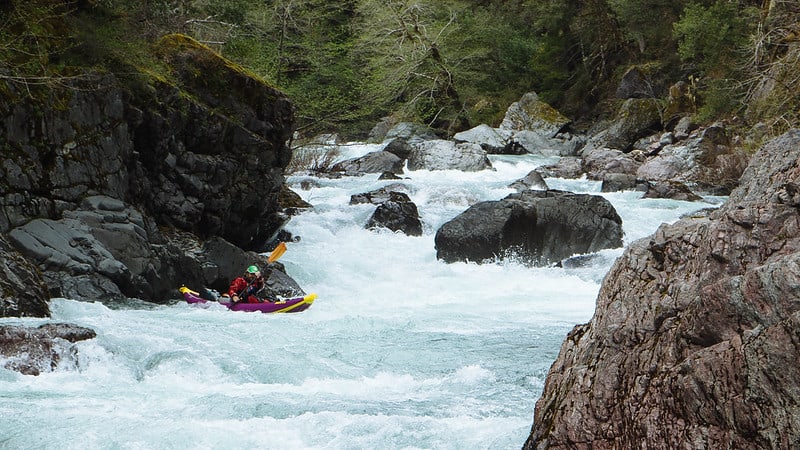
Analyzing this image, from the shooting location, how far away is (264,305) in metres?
9.82

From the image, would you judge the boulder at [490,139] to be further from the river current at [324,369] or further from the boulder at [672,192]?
the river current at [324,369]

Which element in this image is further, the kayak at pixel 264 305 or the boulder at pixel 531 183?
the boulder at pixel 531 183

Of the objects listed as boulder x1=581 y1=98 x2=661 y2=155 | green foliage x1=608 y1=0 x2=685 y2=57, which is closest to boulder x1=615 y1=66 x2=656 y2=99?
green foliage x1=608 y1=0 x2=685 y2=57

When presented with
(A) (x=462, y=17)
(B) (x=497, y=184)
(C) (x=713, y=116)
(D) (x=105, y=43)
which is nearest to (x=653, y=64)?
(C) (x=713, y=116)

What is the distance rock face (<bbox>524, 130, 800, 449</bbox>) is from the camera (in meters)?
3.05

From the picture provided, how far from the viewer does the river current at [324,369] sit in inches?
202

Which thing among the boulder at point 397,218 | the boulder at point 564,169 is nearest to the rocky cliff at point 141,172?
the boulder at point 397,218

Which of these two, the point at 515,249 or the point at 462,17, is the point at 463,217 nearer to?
the point at 515,249

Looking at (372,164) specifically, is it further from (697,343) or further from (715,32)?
(697,343)

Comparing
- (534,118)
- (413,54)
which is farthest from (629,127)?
(413,54)

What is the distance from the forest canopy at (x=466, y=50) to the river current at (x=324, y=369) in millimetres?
4509

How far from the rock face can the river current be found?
1.19 meters

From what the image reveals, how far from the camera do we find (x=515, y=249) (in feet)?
44.5

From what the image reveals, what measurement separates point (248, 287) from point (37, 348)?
3672mm
